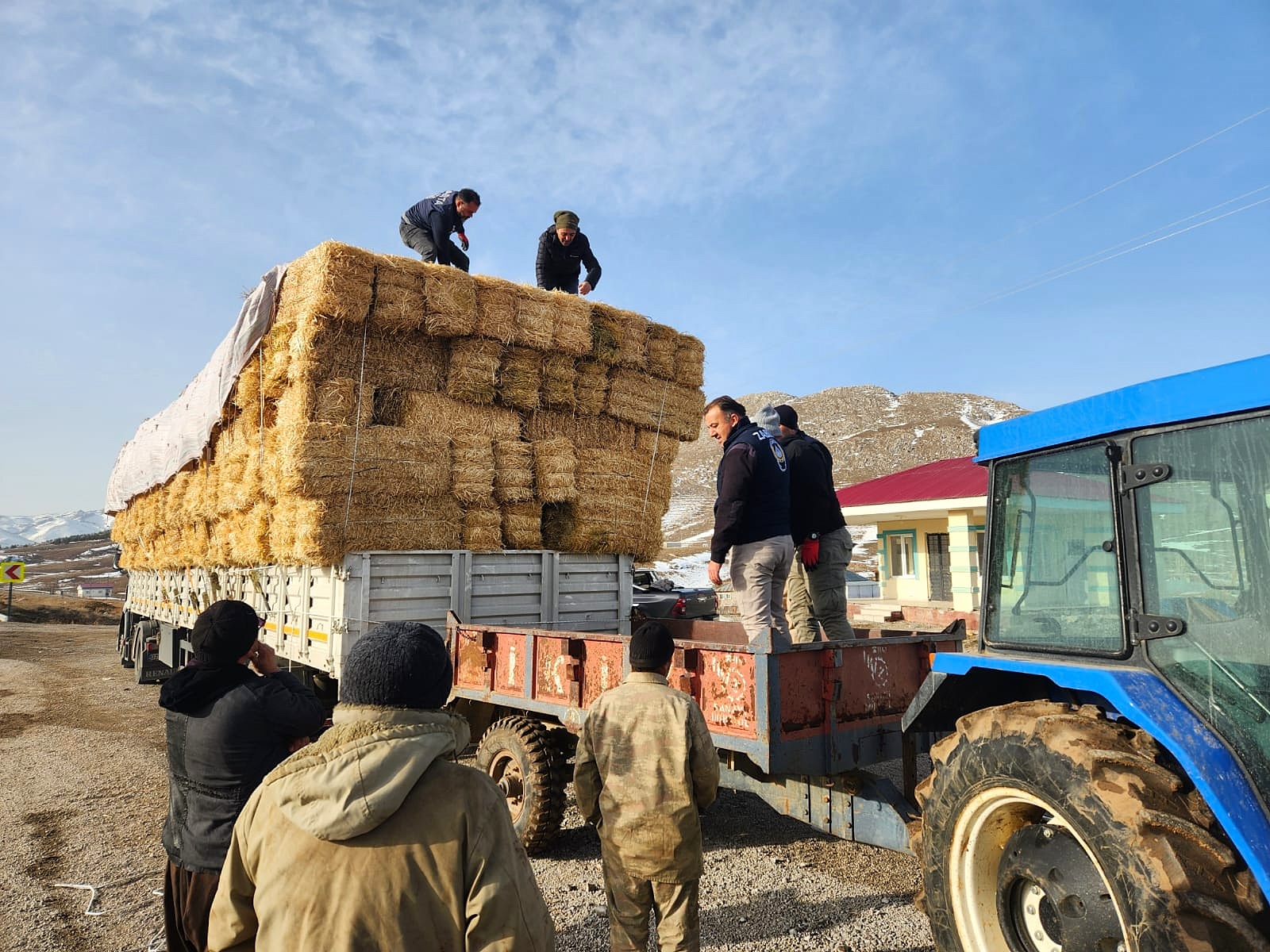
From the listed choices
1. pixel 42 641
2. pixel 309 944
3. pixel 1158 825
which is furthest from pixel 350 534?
pixel 42 641

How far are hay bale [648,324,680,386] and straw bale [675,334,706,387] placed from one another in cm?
10

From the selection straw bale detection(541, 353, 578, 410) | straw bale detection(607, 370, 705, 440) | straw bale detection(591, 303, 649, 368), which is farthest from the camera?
straw bale detection(607, 370, 705, 440)

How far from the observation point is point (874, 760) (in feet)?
13.4

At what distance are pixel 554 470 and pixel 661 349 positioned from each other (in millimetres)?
1848

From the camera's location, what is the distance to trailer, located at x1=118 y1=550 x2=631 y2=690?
6.42 metres

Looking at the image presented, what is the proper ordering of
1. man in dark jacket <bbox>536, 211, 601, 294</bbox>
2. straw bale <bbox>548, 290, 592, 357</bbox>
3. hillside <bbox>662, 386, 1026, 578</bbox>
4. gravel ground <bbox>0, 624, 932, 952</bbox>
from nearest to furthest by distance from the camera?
gravel ground <bbox>0, 624, 932, 952</bbox>
straw bale <bbox>548, 290, 592, 357</bbox>
man in dark jacket <bbox>536, 211, 601, 294</bbox>
hillside <bbox>662, 386, 1026, 578</bbox>

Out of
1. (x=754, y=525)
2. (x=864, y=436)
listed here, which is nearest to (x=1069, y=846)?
(x=754, y=525)

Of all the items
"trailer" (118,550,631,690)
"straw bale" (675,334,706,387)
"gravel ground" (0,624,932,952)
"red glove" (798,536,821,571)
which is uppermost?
"straw bale" (675,334,706,387)

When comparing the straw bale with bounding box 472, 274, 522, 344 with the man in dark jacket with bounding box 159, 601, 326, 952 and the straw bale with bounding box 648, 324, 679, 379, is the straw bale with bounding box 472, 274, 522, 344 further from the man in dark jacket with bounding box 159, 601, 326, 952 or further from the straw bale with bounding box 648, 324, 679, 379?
the man in dark jacket with bounding box 159, 601, 326, 952

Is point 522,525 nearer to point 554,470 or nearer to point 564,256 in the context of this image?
point 554,470

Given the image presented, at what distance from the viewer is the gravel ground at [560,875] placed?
4039mm

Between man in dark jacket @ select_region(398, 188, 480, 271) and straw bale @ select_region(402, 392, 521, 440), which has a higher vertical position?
man in dark jacket @ select_region(398, 188, 480, 271)

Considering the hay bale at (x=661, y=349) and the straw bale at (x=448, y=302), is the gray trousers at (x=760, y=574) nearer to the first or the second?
the straw bale at (x=448, y=302)

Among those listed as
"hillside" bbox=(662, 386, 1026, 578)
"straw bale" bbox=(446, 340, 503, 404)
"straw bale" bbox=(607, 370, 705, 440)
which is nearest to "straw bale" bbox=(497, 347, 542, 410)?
"straw bale" bbox=(446, 340, 503, 404)
